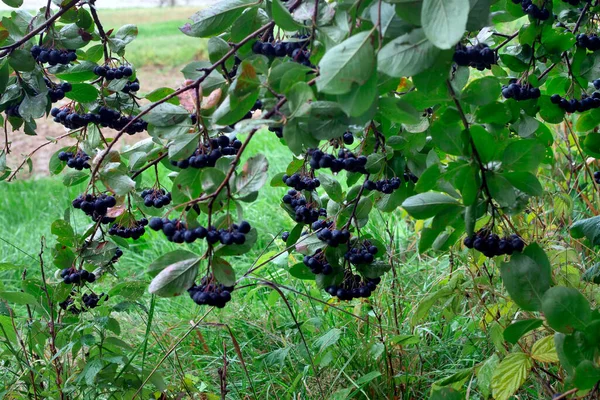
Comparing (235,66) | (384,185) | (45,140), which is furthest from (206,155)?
(45,140)

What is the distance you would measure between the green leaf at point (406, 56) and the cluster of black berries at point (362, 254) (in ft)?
2.08

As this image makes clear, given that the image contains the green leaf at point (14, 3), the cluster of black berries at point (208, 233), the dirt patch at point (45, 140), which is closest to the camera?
the cluster of black berries at point (208, 233)

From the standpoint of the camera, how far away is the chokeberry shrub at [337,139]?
890 mm

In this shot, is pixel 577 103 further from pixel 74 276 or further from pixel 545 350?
pixel 74 276

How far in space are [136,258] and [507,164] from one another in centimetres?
253

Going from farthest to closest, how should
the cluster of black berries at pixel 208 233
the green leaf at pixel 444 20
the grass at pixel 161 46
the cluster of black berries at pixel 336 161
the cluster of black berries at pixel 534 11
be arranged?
the grass at pixel 161 46 → the cluster of black berries at pixel 534 11 → the cluster of black berries at pixel 336 161 → the cluster of black berries at pixel 208 233 → the green leaf at pixel 444 20

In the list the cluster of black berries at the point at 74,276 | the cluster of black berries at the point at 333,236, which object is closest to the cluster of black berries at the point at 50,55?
the cluster of black berries at the point at 74,276

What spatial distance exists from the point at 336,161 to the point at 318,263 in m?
0.27

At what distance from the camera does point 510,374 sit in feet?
3.85

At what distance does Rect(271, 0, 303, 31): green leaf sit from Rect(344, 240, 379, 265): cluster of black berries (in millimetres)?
561

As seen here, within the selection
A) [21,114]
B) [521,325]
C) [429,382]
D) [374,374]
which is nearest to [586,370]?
[521,325]

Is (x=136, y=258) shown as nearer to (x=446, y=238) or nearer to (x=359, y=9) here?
(x=446, y=238)

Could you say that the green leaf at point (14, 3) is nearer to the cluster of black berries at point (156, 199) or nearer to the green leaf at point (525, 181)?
the cluster of black berries at point (156, 199)

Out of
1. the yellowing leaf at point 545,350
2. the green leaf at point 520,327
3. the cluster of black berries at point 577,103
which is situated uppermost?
the cluster of black berries at point 577,103
